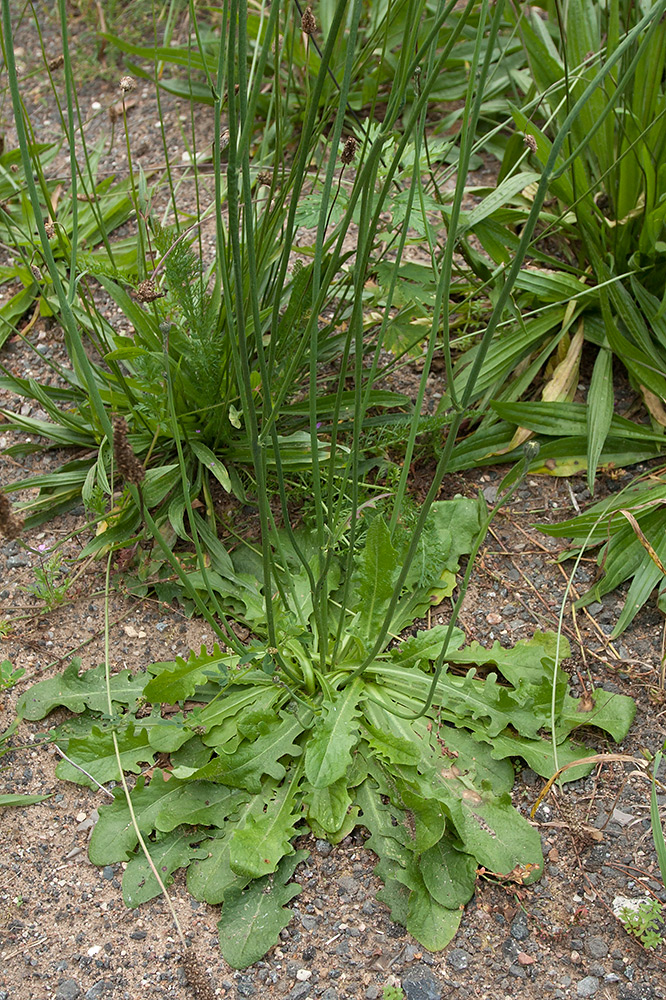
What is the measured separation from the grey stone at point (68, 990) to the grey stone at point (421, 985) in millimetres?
503

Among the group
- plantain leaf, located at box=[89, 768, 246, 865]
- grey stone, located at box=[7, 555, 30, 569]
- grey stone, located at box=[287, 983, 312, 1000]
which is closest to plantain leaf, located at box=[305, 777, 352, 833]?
plantain leaf, located at box=[89, 768, 246, 865]

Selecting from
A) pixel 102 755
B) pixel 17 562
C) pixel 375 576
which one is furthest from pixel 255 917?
pixel 17 562

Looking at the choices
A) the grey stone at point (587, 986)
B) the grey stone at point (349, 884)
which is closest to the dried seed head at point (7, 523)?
the grey stone at point (349, 884)

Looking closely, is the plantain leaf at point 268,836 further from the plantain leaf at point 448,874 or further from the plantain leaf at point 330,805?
the plantain leaf at point 448,874

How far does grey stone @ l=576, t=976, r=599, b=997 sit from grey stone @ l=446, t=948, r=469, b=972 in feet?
0.56

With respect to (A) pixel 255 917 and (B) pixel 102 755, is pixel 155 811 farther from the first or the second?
(A) pixel 255 917

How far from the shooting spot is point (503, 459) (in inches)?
82.5

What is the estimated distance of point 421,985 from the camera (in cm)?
134

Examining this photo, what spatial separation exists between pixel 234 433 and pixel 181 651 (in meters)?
0.52

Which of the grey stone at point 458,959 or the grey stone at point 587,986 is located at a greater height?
the grey stone at point 458,959

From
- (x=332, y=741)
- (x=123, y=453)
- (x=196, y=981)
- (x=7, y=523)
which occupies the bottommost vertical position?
(x=196, y=981)

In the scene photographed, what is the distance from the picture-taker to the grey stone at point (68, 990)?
1.33 m

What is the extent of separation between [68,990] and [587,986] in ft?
2.60

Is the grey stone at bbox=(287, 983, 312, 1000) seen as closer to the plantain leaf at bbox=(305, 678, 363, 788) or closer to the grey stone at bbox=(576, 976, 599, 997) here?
the plantain leaf at bbox=(305, 678, 363, 788)
